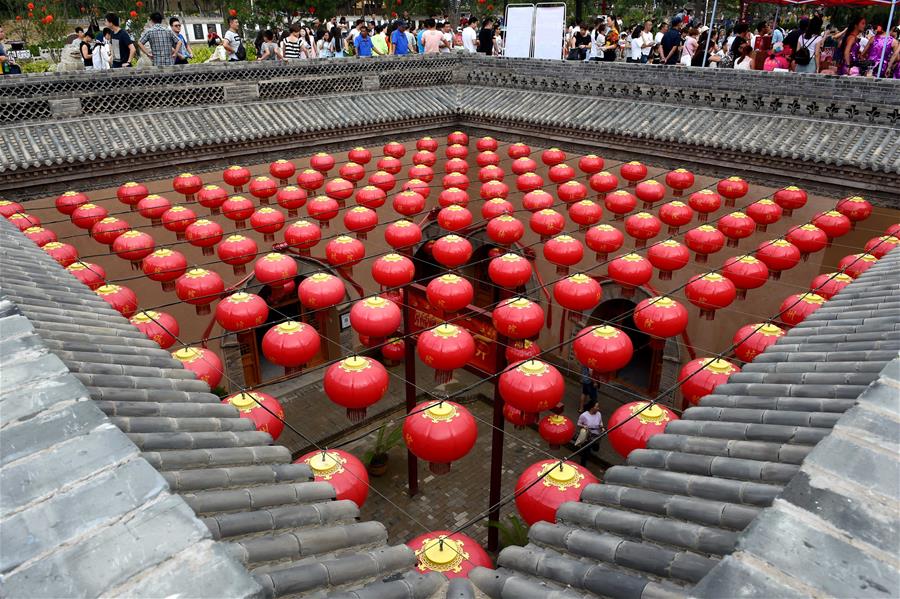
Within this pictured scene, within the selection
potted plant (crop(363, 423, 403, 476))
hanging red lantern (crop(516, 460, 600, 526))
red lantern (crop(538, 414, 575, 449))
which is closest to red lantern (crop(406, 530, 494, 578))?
hanging red lantern (crop(516, 460, 600, 526))

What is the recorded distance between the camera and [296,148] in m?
14.6

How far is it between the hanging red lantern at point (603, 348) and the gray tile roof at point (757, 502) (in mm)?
2528

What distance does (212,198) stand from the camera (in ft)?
37.7

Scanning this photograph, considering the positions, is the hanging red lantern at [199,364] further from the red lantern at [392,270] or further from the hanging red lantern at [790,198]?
the hanging red lantern at [790,198]

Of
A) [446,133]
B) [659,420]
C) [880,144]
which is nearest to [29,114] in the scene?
[446,133]

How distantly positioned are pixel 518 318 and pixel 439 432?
248cm

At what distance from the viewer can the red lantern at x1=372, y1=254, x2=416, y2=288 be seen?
971cm

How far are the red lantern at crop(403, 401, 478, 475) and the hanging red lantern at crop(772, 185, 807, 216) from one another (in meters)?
7.91

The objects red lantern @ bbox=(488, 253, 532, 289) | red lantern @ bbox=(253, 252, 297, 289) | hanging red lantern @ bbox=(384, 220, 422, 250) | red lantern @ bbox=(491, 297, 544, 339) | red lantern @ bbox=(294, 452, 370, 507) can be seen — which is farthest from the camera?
hanging red lantern @ bbox=(384, 220, 422, 250)

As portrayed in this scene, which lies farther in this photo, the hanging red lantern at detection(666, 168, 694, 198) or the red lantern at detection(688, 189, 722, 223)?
the hanging red lantern at detection(666, 168, 694, 198)

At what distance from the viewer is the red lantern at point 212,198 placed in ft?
37.6

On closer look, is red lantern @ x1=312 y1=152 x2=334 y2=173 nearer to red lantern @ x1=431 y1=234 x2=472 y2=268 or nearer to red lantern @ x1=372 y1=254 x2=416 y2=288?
red lantern @ x1=431 y1=234 x2=472 y2=268

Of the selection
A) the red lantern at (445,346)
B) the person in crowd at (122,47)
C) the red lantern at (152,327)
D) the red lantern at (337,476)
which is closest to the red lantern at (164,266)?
the red lantern at (152,327)

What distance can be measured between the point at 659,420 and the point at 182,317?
11.4 meters
